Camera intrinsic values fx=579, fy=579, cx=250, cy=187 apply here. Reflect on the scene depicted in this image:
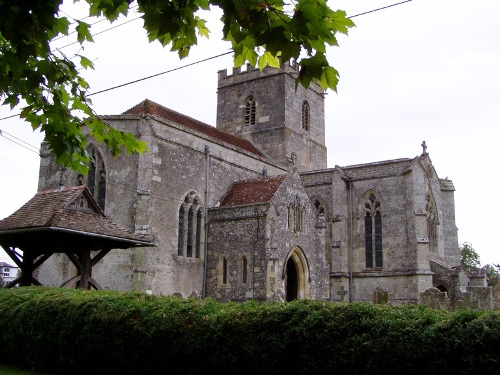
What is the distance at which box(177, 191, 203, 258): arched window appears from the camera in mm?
25062

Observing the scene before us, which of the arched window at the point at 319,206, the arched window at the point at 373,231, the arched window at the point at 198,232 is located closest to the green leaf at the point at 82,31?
the arched window at the point at 198,232

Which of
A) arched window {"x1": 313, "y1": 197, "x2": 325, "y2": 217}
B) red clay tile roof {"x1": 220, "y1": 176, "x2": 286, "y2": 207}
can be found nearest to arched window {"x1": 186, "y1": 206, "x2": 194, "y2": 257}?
red clay tile roof {"x1": 220, "y1": 176, "x2": 286, "y2": 207}

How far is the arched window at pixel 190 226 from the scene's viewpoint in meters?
25.1

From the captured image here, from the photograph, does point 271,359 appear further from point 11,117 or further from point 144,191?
point 144,191

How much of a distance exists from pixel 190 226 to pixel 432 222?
1491 cm

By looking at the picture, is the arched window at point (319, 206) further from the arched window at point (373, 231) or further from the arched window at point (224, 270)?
the arched window at point (224, 270)

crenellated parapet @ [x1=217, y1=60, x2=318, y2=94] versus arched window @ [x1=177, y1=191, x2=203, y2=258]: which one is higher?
crenellated parapet @ [x1=217, y1=60, x2=318, y2=94]

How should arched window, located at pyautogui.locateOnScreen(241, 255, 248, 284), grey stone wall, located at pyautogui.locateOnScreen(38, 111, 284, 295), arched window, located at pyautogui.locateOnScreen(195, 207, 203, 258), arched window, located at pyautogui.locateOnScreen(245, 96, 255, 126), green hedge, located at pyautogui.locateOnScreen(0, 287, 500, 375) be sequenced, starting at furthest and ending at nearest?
1. arched window, located at pyautogui.locateOnScreen(245, 96, 255, 126)
2. arched window, located at pyautogui.locateOnScreen(195, 207, 203, 258)
3. arched window, located at pyautogui.locateOnScreen(241, 255, 248, 284)
4. grey stone wall, located at pyautogui.locateOnScreen(38, 111, 284, 295)
5. green hedge, located at pyautogui.locateOnScreen(0, 287, 500, 375)

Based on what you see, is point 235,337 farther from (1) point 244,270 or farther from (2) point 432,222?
(2) point 432,222

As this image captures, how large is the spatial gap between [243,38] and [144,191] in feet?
62.0

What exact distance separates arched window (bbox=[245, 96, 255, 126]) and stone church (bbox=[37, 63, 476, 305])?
423 cm

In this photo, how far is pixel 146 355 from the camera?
902cm

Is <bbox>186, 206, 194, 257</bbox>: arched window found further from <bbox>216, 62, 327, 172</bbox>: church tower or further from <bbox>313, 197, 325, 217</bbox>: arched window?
<bbox>216, 62, 327, 172</bbox>: church tower

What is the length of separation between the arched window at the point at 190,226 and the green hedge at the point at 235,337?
13.5 m
